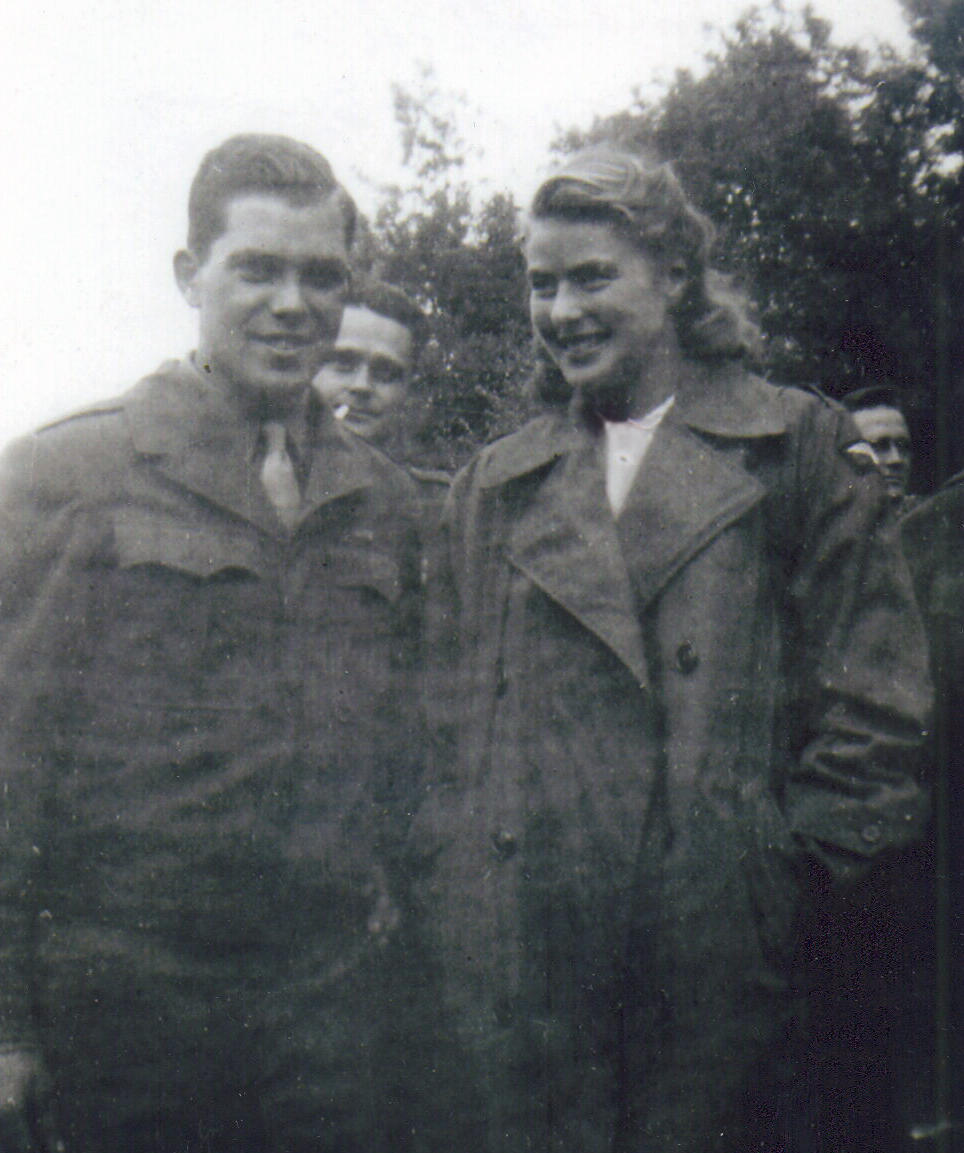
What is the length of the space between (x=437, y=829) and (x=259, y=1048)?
0.52 m

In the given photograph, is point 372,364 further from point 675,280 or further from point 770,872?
point 770,872

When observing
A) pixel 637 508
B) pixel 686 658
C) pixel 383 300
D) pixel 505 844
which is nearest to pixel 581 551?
pixel 637 508

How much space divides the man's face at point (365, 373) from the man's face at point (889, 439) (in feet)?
5.51

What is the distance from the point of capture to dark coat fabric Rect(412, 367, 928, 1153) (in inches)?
83.5

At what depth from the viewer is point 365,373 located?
12.0ft

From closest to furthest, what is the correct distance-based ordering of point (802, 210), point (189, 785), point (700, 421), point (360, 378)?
point (189, 785), point (700, 421), point (802, 210), point (360, 378)

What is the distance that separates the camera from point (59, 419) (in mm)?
2342

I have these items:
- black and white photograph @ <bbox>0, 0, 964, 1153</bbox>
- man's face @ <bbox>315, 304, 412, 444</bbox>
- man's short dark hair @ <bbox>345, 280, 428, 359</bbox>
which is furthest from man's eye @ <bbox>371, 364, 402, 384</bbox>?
black and white photograph @ <bbox>0, 0, 964, 1153</bbox>

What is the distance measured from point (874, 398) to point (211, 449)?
107 inches

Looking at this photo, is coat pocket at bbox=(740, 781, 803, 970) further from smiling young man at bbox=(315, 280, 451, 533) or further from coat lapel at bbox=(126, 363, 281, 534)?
smiling young man at bbox=(315, 280, 451, 533)

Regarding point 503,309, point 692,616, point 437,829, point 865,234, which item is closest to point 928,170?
point 865,234

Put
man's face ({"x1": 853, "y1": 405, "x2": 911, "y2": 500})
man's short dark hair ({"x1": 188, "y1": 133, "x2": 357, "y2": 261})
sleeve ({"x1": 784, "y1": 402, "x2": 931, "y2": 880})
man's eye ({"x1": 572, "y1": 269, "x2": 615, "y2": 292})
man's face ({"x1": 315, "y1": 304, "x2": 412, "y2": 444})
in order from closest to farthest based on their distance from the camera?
sleeve ({"x1": 784, "y1": 402, "x2": 931, "y2": 880}) < man's eye ({"x1": 572, "y1": 269, "x2": 615, "y2": 292}) < man's short dark hair ({"x1": 188, "y1": 133, "x2": 357, "y2": 261}) < man's face ({"x1": 315, "y1": 304, "x2": 412, "y2": 444}) < man's face ({"x1": 853, "y1": 405, "x2": 911, "y2": 500})

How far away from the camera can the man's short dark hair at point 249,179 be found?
2.41 metres

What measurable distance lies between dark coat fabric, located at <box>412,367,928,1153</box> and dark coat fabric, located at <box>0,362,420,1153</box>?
0.21 m
